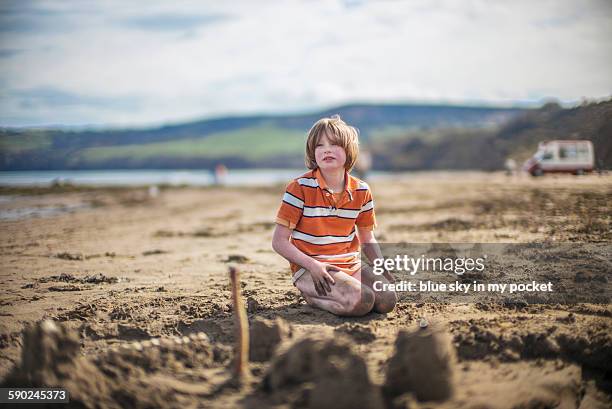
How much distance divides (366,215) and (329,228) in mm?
374

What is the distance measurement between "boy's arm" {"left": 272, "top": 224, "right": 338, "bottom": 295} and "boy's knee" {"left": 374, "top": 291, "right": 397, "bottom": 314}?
0.40m

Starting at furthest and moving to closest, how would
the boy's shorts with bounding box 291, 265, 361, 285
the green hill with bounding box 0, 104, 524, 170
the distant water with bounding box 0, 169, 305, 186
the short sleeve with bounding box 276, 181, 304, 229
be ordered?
1. the distant water with bounding box 0, 169, 305, 186
2. the green hill with bounding box 0, 104, 524, 170
3. the boy's shorts with bounding box 291, 265, 361, 285
4. the short sleeve with bounding box 276, 181, 304, 229

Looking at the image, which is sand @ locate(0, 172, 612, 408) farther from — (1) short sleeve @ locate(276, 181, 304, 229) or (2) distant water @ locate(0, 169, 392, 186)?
(2) distant water @ locate(0, 169, 392, 186)

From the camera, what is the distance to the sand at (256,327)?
8.05 feet

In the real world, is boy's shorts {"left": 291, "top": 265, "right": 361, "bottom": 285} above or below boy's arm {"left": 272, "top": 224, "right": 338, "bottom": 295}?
below

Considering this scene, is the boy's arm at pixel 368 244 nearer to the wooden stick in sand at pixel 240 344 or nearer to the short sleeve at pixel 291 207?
the short sleeve at pixel 291 207

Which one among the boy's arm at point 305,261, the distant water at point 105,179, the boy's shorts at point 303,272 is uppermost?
the distant water at point 105,179

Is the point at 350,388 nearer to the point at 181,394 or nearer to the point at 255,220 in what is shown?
the point at 181,394

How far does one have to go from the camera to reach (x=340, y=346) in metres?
2.42

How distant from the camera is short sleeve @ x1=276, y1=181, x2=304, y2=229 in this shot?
153 inches

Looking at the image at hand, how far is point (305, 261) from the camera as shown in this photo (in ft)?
12.5

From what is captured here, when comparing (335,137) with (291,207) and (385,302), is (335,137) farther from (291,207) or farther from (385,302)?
(385,302)

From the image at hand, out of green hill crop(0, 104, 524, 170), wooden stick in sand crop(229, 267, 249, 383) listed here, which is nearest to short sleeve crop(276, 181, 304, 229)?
wooden stick in sand crop(229, 267, 249, 383)

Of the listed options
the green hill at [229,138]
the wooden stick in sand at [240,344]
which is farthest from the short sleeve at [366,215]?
the green hill at [229,138]
